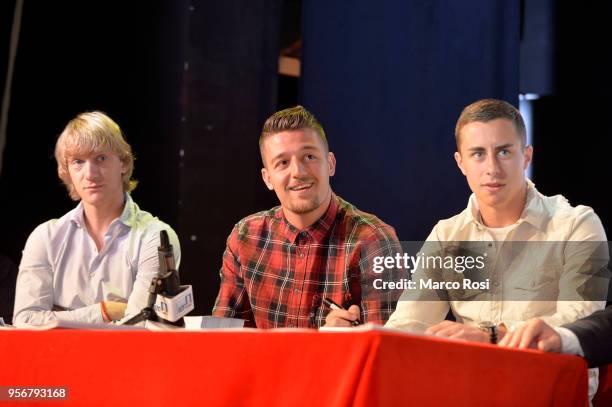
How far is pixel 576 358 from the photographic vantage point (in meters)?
1.18

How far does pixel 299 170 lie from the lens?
223 cm

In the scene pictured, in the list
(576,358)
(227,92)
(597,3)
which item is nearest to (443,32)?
(597,3)

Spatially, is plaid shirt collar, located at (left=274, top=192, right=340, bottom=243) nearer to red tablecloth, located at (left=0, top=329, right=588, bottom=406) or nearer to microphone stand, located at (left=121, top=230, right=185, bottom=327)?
microphone stand, located at (left=121, top=230, right=185, bottom=327)

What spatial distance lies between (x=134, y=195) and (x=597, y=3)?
7.05 ft

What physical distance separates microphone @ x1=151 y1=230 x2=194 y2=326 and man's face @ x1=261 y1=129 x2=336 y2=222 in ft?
2.67

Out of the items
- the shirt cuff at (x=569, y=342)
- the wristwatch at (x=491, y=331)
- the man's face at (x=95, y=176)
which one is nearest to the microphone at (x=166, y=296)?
the wristwatch at (x=491, y=331)

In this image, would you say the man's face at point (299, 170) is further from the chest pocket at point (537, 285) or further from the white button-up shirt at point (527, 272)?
the chest pocket at point (537, 285)

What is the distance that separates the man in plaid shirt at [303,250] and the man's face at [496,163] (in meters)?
0.33

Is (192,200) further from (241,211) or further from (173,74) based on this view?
(173,74)

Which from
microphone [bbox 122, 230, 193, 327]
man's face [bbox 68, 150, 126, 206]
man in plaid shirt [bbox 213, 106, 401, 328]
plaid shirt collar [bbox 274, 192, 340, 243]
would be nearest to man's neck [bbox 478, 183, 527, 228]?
man in plaid shirt [bbox 213, 106, 401, 328]

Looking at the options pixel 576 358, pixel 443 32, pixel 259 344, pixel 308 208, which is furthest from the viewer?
pixel 443 32

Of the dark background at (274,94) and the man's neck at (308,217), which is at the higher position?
the dark background at (274,94)

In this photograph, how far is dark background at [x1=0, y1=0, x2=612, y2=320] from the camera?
304 cm

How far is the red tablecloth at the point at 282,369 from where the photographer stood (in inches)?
40.0
